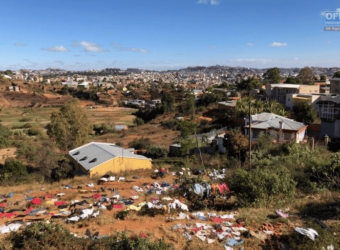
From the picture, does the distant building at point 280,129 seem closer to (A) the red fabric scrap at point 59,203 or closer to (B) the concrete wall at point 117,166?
(B) the concrete wall at point 117,166

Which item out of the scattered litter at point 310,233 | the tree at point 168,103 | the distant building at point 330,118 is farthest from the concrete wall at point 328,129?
the tree at point 168,103

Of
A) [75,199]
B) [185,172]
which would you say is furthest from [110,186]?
[185,172]

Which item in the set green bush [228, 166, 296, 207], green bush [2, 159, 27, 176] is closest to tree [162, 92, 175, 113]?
green bush [2, 159, 27, 176]

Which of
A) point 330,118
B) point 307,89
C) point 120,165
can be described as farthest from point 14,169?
point 307,89

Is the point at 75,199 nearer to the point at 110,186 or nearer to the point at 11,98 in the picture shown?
the point at 110,186

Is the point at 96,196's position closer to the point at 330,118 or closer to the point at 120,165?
the point at 120,165

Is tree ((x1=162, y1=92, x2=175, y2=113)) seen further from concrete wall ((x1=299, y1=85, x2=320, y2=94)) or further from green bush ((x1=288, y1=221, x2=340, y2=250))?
green bush ((x1=288, y1=221, x2=340, y2=250))

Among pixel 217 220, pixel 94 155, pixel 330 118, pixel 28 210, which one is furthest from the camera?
pixel 330 118
